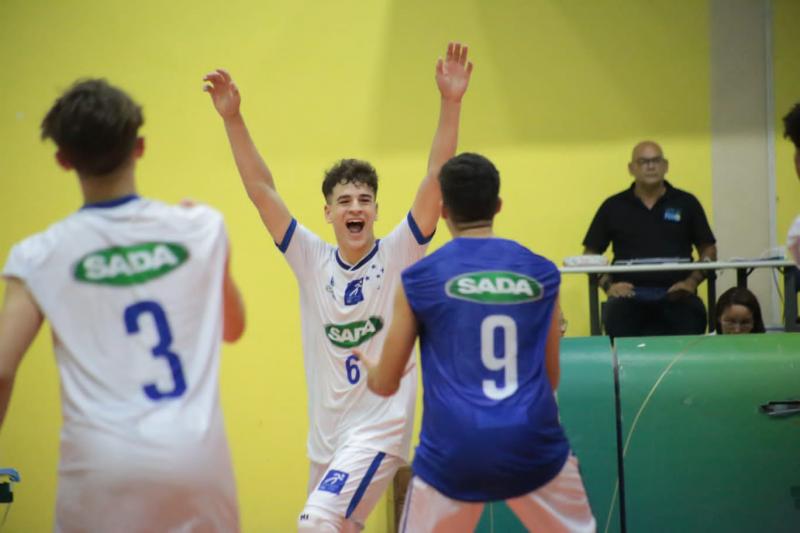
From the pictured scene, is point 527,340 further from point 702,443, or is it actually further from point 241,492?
point 241,492

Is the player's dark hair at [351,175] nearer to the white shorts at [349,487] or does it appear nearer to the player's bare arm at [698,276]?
the white shorts at [349,487]

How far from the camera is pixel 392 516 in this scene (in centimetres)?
711

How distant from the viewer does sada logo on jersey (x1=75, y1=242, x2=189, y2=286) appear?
2.68m

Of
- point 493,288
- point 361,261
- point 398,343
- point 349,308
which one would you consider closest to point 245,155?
point 361,261

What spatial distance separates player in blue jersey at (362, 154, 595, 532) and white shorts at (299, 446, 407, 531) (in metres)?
0.84

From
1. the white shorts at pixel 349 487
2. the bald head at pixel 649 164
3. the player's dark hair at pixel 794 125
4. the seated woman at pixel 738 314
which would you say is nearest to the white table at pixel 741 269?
the seated woman at pixel 738 314

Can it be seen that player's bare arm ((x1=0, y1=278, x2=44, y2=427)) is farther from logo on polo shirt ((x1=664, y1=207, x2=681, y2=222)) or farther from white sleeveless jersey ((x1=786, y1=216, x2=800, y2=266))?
logo on polo shirt ((x1=664, y1=207, x2=681, y2=222))

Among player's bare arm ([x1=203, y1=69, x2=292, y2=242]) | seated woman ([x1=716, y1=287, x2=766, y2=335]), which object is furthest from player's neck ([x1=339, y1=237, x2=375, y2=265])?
seated woman ([x1=716, y1=287, x2=766, y2=335])

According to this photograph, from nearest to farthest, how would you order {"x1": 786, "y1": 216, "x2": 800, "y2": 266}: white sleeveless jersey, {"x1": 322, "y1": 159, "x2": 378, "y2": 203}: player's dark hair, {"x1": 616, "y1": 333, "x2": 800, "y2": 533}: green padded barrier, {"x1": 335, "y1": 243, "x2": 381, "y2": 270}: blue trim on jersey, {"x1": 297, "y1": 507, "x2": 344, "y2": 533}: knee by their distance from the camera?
{"x1": 786, "y1": 216, "x2": 800, "y2": 266}: white sleeveless jersey → {"x1": 297, "y1": 507, "x2": 344, "y2": 533}: knee → {"x1": 335, "y1": 243, "x2": 381, "y2": 270}: blue trim on jersey → {"x1": 322, "y1": 159, "x2": 378, "y2": 203}: player's dark hair → {"x1": 616, "y1": 333, "x2": 800, "y2": 533}: green padded barrier

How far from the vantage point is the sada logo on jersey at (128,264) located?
8.78 ft

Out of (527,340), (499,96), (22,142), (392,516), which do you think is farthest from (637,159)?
(22,142)

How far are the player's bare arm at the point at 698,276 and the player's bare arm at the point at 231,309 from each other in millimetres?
4203

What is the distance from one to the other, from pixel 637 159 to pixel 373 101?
6.77ft

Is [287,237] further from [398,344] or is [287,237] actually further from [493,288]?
[493,288]
